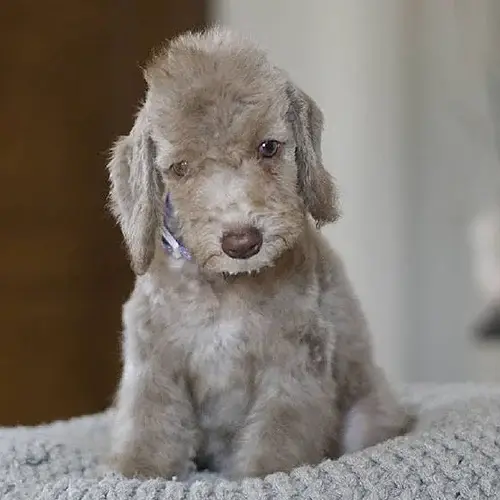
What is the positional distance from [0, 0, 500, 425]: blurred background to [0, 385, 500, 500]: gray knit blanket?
1050 millimetres

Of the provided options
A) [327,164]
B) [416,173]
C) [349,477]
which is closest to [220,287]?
[349,477]

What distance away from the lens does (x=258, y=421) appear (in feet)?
2.93

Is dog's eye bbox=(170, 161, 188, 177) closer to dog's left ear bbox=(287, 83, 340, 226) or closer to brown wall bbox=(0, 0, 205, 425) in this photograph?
dog's left ear bbox=(287, 83, 340, 226)

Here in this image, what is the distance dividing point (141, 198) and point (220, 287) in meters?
0.11

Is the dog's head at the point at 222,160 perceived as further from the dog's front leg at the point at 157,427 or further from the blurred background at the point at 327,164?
the blurred background at the point at 327,164

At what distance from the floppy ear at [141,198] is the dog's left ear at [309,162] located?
0.44 feet

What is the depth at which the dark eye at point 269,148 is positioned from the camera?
2.75 ft

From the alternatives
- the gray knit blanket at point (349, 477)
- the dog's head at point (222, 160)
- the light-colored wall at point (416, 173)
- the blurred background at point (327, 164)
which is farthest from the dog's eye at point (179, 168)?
the light-colored wall at point (416, 173)

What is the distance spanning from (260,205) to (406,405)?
0.47m

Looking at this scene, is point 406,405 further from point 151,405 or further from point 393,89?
point 393,89

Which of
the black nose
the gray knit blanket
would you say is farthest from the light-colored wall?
the black nose

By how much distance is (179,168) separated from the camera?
2.78 feet

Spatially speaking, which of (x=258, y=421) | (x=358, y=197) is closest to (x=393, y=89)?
(x=358, y=197)

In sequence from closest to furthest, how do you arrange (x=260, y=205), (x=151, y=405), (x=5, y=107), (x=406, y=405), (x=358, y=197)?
(x=260, y=205) < (x=151, y=405) < (x=406, y=405) < (x=5, y=107) < (x=358, y=197)
